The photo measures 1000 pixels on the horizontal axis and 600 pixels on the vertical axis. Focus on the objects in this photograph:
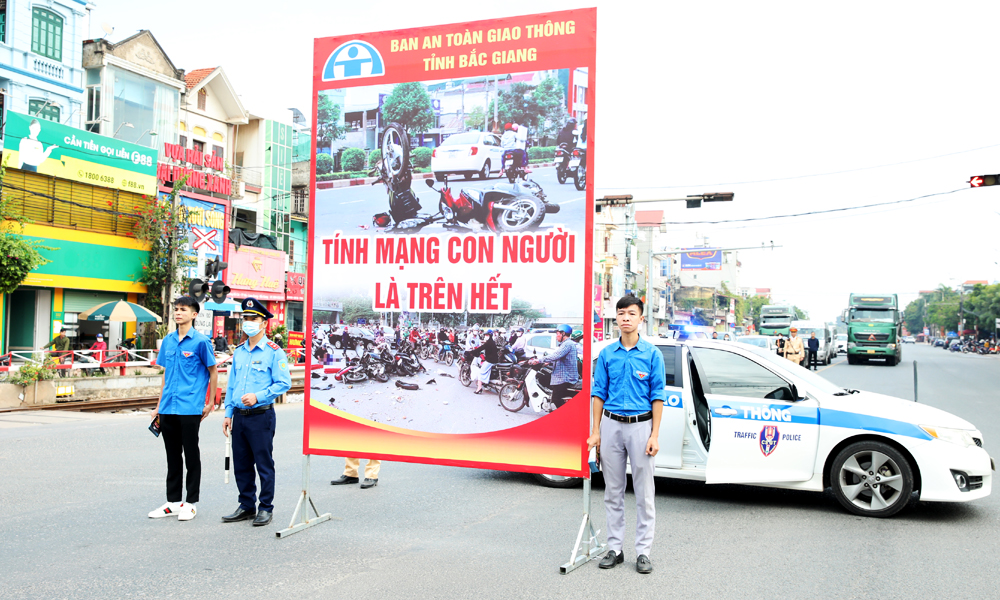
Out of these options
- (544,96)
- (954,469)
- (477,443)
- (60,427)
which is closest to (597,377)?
(477,443)

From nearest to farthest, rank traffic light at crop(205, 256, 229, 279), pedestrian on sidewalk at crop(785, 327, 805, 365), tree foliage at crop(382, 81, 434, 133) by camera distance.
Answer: tree foliage at crop(382, 81, 434, 133)
pedestrian on sidewalk at crop(785, 327, 805, 365)
traffic light at crop(205, 256, 229, 279)

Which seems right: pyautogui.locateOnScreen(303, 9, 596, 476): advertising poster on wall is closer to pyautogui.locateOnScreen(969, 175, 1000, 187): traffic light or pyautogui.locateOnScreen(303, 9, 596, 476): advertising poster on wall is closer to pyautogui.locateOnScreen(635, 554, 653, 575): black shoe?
pyautogui.locateOnScreen(635, 554, 653, 575): black shoe

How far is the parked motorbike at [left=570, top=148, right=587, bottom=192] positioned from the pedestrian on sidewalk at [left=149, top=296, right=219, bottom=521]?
347 centimetres

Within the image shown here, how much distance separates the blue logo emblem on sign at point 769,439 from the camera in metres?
7.06

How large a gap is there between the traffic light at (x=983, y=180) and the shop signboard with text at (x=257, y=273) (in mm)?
27882

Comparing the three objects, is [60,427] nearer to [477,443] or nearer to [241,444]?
[241,444]

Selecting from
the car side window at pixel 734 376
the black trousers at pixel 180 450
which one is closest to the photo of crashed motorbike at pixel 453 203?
the black trousers at pixel 180 450

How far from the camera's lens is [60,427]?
13625mm

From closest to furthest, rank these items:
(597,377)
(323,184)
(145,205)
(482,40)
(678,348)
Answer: (597,377) → (482,40) → (323,184) → (678,348) → (145,205)

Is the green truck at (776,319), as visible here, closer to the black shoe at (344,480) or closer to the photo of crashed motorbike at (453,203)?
the black shoe at (344,480)

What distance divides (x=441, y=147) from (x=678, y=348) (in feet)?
10.9

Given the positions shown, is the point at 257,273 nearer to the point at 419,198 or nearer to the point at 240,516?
the point at 240,516

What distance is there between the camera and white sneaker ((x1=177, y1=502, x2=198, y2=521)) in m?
6.47

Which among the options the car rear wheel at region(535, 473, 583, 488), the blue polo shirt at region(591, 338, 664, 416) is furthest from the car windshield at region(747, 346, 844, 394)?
the blue polo shirt at region(591, 338, 664, 416)
